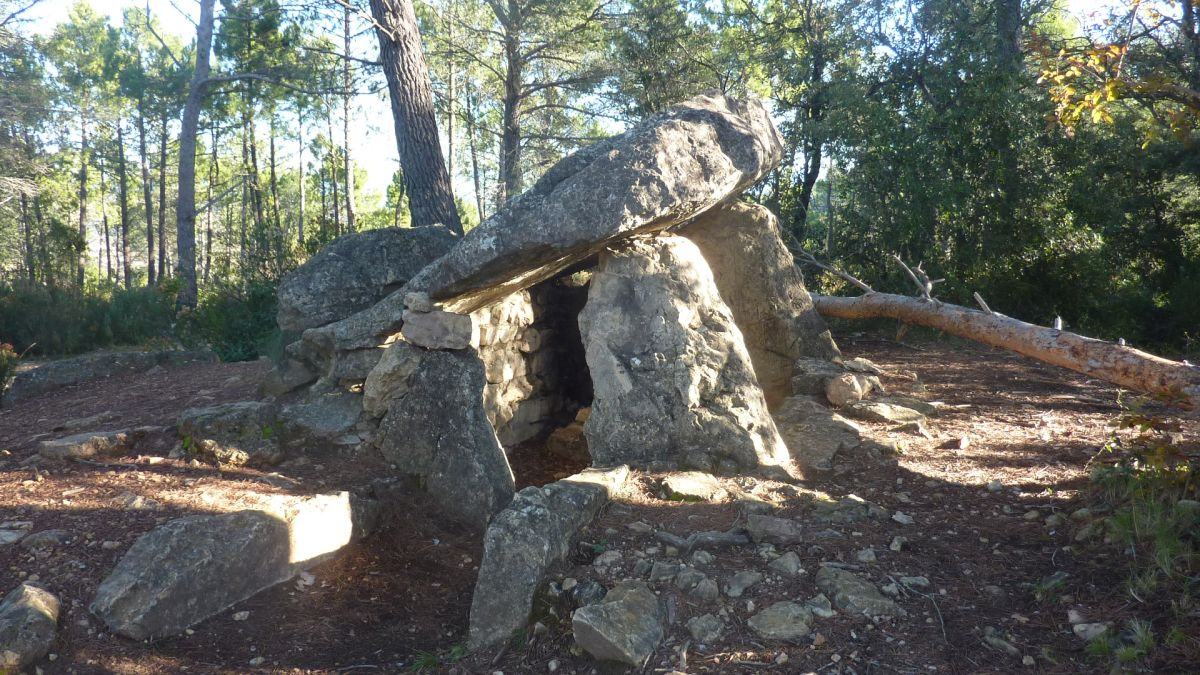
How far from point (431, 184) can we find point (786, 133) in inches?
243

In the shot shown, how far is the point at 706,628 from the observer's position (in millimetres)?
2734

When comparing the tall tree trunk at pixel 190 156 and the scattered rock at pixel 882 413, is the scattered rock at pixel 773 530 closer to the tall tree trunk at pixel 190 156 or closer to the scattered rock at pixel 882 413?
the scattered rock at pixel 882 413

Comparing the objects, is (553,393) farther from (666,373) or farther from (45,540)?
(45,540)

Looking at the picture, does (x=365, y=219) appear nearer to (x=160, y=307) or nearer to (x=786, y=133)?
(x=160, y=307)

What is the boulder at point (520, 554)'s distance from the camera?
296 cm

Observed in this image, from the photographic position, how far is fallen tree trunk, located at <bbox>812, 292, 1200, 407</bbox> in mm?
3826

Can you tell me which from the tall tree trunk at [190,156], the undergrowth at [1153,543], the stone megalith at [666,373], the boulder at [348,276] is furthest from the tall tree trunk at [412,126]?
the tall tree trunk at [190,156]

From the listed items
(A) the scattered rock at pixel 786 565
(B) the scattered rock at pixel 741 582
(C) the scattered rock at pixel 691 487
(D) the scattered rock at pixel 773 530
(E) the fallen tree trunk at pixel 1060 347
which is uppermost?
(E) the fallen tree trunk at pixel 1060 347

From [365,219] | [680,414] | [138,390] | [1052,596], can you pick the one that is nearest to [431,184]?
[138,390]

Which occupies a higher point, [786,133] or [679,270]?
[786,133]

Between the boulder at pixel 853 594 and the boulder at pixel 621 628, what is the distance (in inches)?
25.9

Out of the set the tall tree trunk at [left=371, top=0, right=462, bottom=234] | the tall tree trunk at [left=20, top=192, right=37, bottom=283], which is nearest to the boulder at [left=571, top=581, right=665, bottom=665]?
the tall tree trunk at [left=371, top=0, right=462, bottom=234]

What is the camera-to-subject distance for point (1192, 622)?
2.44 meters

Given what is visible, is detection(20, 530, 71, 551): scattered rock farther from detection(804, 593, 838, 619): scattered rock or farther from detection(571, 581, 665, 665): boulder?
detection(804, 593, 838, 619): scattered rock
